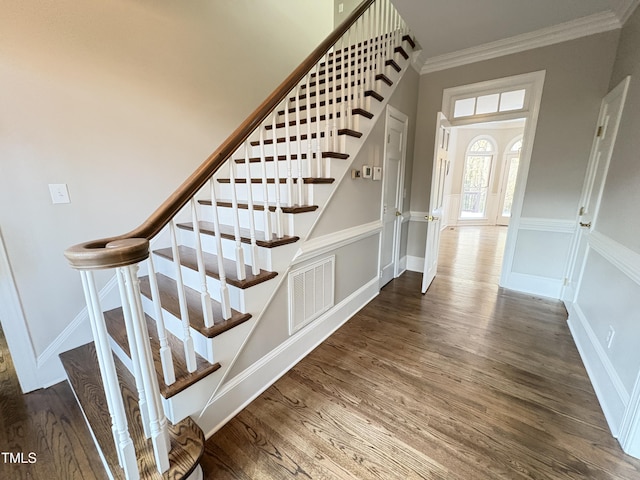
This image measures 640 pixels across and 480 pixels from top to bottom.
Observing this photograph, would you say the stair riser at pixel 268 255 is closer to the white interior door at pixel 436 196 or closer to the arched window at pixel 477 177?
the white interior door at pixel 436 196

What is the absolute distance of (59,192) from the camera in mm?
1661

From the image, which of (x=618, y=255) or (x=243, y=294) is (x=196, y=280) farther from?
(x=618, y=255)

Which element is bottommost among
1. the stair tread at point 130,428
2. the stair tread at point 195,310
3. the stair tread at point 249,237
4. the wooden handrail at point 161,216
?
the stair tread at point 130,428

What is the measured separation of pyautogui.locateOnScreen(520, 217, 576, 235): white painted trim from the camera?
9.42 ft

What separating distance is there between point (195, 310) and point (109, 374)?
67 centimetres

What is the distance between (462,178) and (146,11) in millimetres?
8232

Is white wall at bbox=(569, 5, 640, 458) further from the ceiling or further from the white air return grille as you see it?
the white air return grille

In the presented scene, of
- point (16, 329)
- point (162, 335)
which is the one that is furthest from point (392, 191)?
point (16, 329)

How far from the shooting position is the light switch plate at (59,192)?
5.37ft

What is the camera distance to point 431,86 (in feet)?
11.4

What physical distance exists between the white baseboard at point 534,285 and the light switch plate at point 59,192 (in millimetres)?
4434

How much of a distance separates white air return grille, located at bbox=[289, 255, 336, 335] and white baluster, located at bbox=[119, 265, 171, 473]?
0.94 m

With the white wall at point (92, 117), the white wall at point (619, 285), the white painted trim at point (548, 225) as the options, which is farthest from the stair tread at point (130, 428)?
the white painted trim at point (548, 225)

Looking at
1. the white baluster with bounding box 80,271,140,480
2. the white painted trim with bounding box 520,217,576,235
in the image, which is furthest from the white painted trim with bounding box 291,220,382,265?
the white painted trim with bounding box 520,217,576,235
